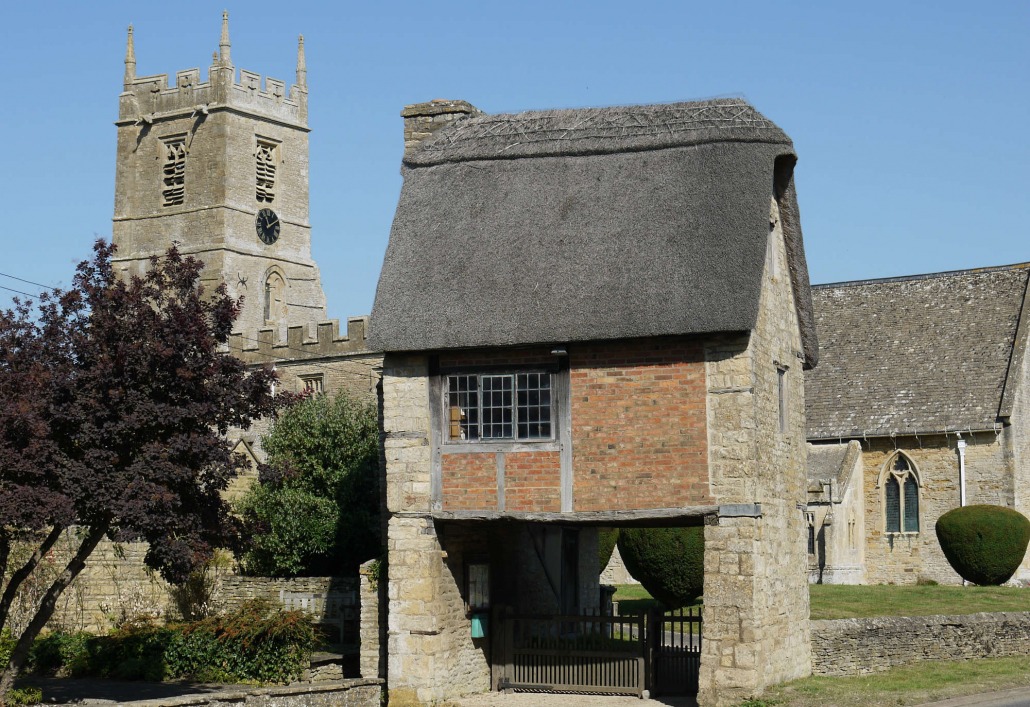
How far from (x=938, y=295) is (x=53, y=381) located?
30.6 metres

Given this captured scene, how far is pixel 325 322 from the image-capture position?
54.5m

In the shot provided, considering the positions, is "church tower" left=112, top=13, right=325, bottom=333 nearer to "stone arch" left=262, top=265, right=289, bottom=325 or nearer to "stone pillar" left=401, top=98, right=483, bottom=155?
"stone arch" left=262, top=265, right=289, bottom=325

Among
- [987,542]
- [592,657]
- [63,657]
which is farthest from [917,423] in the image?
[63,657]

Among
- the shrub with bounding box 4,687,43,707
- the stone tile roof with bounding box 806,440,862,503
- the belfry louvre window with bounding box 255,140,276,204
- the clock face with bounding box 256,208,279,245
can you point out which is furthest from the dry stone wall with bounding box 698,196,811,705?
the belfry louvre window with bounding box 255,140,276,204

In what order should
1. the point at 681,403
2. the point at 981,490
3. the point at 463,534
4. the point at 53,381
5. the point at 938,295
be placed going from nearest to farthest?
the point at 53,381 < the point at 681,403 < the point at 463,534 < the point at 981,490 < the point at 938,295

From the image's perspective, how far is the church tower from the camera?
69.6 meters

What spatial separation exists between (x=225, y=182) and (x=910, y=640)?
2123 inches

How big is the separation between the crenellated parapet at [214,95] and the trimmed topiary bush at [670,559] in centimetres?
4844

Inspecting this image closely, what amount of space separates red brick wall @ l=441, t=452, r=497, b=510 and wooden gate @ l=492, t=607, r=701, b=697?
2.68 meters

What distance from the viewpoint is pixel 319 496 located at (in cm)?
2841

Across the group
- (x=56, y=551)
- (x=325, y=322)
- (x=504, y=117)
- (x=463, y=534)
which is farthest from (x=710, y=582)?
(x=325, y=322)

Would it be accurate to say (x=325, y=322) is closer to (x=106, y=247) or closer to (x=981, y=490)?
(x=981, y=490)

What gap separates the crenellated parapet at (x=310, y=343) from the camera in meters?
53.4

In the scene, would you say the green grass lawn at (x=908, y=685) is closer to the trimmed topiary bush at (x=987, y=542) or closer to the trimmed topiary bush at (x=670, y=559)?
the trimmed topiary bush at (x=670, y=559)
